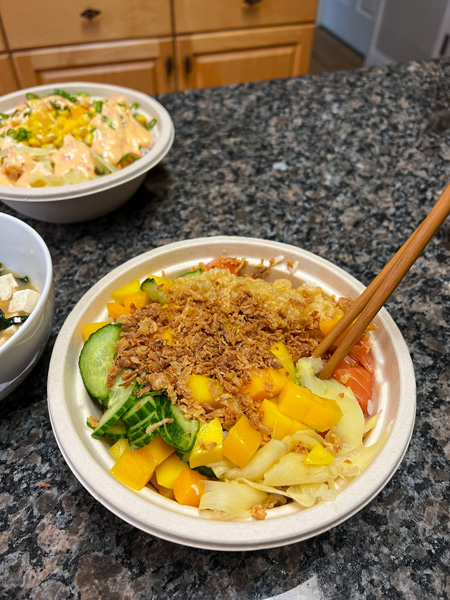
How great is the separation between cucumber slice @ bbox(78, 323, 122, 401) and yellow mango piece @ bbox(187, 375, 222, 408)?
0.60 feet

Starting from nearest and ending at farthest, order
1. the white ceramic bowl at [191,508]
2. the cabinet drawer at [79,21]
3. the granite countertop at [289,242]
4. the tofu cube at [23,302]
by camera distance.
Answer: the white ceramic bowl at [191,508] → the granite countertop at [289,242] → the tofu cube at [23,302] → the cabinet drawer at [79,21]

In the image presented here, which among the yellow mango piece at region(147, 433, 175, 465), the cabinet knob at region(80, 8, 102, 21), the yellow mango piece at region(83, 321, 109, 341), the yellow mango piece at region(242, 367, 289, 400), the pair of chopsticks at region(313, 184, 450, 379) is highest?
the pair of chopsticks at region(313, 184, 450, 379)

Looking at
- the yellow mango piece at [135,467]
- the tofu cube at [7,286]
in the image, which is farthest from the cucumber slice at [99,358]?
the tofu cube at [7,286]

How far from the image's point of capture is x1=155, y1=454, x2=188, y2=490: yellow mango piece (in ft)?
2.66

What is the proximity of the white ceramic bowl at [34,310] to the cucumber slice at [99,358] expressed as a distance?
105 millimetres

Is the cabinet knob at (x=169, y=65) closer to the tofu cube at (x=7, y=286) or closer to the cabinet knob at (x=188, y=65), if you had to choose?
the cabinet knob at (x=188, y=65)

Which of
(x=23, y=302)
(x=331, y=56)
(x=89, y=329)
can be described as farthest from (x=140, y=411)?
(x=331, y=56)

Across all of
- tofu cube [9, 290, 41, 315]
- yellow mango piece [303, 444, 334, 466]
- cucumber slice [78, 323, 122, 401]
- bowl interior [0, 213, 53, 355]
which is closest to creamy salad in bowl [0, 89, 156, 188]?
bowl interior [0, 213, 53, 355]

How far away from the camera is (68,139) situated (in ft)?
4.77

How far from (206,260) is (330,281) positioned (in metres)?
0.32

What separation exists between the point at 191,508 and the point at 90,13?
9.92 feet

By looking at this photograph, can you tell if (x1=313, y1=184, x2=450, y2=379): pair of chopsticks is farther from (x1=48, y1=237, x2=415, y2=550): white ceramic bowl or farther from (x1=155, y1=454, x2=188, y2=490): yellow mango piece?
(x1=155, y1=454, x2=188, y2=490): yellow mango piece

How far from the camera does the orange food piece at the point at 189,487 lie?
0.78m

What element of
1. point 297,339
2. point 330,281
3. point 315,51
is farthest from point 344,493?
point 315,51
